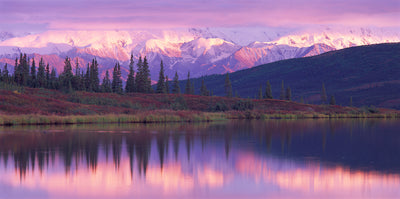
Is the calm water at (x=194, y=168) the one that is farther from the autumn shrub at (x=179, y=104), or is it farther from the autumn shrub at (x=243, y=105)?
the autumn shrub at (x=243, y=105)

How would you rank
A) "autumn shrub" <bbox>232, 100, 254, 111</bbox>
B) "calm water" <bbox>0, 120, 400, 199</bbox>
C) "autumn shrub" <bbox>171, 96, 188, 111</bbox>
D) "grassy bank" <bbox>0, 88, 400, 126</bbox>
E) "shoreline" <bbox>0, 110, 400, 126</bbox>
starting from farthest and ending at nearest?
"autumn shrub" <bbox>232, 100, 254, 111</bbox>
"autumn shrub" <bbox>171, 96, 188, 111</bbox>
"grassy bank" <bbox>0, 88, 400, 126</bbox>
"shoreline" <bbox>0, 110, 400, 126</bbox>
"calm water" <bbox>0, 120, 400, 199</bbox>

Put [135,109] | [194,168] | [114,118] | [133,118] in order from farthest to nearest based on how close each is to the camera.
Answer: [135,109]
[133,118]
[114,118]
[194,168]

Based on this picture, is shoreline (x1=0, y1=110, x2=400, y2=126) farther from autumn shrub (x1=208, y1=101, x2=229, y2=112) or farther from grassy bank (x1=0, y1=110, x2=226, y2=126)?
autumn shrub (x1=208, y1=101, x2=229, y2=112)

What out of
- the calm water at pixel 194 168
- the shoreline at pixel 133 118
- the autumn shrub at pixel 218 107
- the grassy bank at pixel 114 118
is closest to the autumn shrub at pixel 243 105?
the autumn shrub at pixel 218 107

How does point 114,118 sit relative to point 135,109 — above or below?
below

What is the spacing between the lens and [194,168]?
77.7ft

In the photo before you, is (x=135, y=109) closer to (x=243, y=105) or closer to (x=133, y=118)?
(x=133, y=118)

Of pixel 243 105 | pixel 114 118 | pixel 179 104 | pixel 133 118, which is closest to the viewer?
pixel 114 118

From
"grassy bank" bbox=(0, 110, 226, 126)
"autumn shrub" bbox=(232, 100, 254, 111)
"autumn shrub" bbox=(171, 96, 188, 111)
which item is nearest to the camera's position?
"grassy bank" bbox=(0, 110, 226, 126)

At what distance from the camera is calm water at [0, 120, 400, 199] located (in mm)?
18469

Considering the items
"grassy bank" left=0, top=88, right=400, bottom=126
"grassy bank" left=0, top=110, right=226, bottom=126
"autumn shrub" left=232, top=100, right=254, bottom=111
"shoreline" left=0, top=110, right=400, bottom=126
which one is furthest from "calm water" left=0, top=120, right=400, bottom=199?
"autumn shrub" left=232, top=100, right=254, bottom=111

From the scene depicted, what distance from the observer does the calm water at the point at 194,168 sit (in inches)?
727

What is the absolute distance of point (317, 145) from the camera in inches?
1351

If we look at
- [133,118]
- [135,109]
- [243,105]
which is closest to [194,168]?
[133,118]
